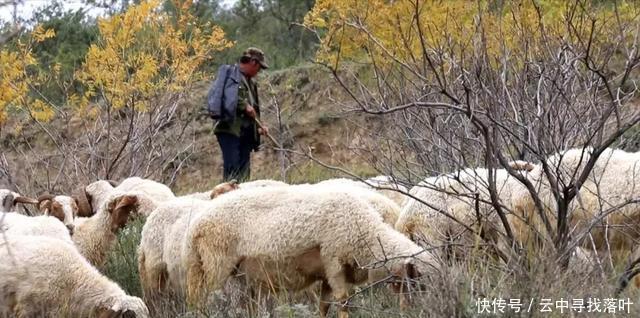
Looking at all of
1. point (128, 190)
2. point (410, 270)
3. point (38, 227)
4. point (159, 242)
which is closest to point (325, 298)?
point (410, 270)

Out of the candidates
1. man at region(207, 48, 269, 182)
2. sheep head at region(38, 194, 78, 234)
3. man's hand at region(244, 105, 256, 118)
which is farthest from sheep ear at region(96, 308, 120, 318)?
man's hand at region(244, 105, 256, 118)

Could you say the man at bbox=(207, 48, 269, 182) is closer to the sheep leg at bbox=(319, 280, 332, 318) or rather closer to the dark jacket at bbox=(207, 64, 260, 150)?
the dark jacket at bbox=(207, 64, 260, 150)

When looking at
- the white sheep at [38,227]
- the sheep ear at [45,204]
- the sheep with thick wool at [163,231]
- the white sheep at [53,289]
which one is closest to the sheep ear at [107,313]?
the white sheep at [53,289]

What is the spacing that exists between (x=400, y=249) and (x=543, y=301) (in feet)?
5.39

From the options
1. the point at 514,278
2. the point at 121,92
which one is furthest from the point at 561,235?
the point at 121,92

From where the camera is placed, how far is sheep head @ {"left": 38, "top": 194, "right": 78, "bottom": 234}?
10.5m

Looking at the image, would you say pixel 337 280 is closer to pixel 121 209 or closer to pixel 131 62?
pixel 121 209

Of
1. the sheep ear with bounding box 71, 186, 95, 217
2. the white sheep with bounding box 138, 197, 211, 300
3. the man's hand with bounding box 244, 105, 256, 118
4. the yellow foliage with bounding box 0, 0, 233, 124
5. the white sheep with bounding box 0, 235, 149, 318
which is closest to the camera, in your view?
the white sheep with bounding box 0, 235, 149, 318

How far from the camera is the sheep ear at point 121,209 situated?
1011 centimetres

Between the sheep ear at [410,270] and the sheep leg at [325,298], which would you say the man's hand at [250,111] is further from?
the sheep ear at [410,270]

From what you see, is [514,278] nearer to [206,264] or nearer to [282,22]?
[206,264]

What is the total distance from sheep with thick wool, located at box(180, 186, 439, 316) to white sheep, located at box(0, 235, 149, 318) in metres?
0.56

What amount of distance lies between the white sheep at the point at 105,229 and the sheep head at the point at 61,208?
6.4 inches

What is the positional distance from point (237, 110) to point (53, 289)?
6225mm
